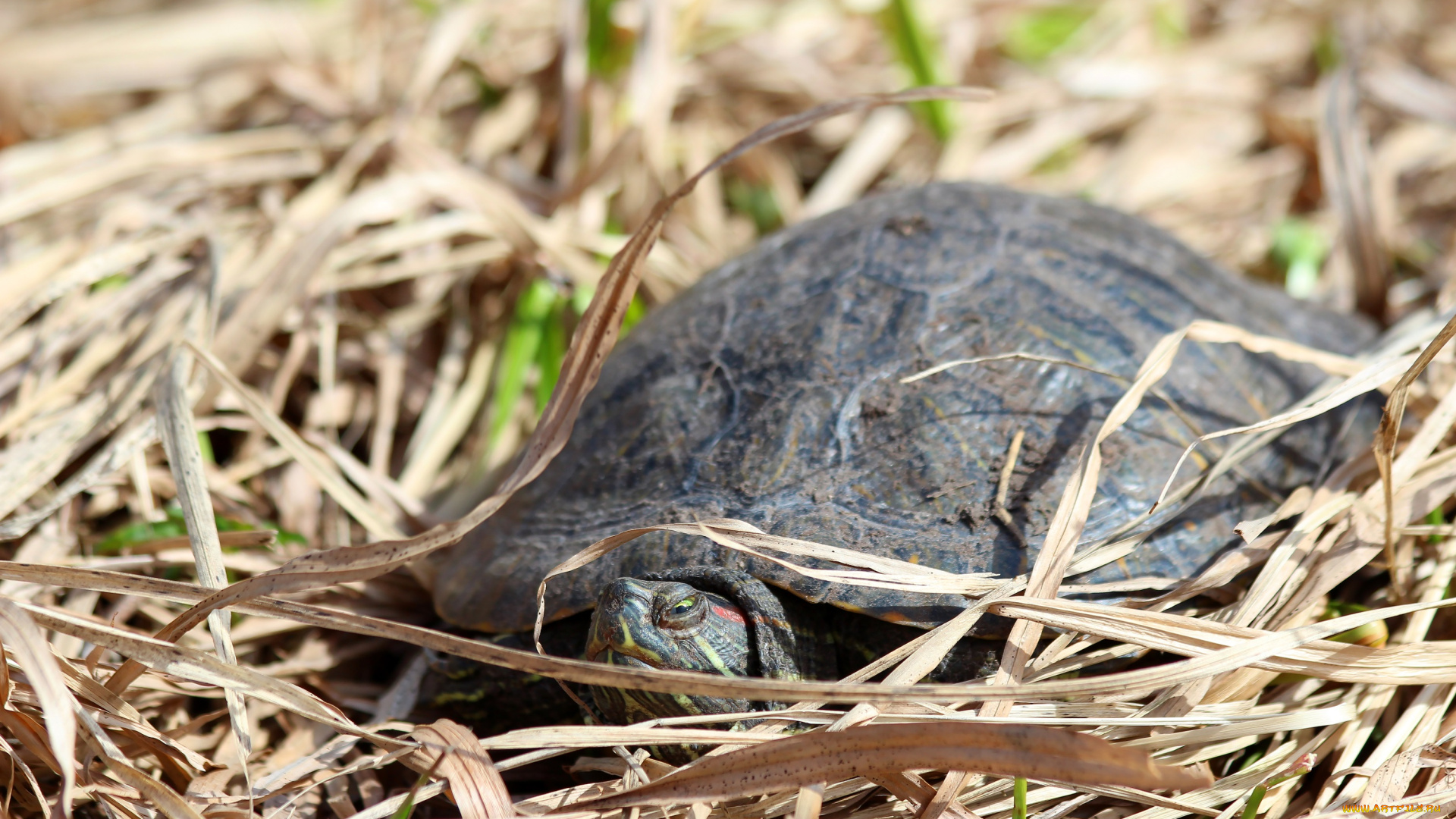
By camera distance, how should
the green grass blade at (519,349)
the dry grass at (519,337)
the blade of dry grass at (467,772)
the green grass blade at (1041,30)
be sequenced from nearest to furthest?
the blade of dry grass at (467,772) < the dry grass at (519,337) < the green grass blade at (519,349) < the green grass blade at (1041,30)

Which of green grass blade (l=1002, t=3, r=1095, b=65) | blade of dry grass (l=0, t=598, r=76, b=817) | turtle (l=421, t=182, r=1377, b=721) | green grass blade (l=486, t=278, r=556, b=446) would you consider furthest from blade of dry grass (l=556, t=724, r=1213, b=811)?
green grass blade (l=1002, t=3, r=1095, b=65)

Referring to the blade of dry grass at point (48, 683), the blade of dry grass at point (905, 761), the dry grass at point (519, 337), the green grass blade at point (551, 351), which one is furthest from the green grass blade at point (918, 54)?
the blade of dry grass at point (48, 683)

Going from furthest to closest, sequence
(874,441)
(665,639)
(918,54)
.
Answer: (918,54), (874,441), (665,639)

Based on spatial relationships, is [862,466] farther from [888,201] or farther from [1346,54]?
[1346,54]

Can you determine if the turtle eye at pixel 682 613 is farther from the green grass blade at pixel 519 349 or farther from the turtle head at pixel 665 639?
the green grass blade at pixel 519 349

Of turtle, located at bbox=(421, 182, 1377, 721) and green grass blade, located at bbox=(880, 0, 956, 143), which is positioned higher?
green grass blade, located at bbox=(880, 0, 956, 143)

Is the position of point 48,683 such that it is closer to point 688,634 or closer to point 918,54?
point 688,634

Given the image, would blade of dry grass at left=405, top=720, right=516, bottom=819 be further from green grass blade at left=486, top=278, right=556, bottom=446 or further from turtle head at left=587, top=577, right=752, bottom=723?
green grass blade at left=486, top=278, right=556, bottom=446

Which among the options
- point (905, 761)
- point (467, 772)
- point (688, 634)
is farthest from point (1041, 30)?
point (467, 772)
